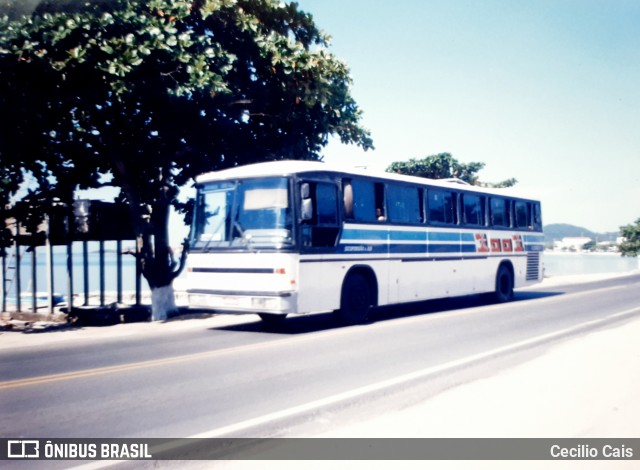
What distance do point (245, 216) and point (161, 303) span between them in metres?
6.91

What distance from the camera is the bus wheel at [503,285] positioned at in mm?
18469

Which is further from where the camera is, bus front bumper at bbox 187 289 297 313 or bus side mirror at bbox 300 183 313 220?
bus side mirror at bbox 300 183 313 220

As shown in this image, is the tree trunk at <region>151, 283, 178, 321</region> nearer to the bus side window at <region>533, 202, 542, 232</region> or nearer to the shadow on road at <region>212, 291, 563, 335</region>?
the shadow on road at <region>212, 291, 563, 335</region>

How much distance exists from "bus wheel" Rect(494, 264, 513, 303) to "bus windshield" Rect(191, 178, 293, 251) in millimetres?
10099

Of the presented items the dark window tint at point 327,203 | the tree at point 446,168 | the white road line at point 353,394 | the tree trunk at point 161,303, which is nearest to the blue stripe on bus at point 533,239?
the white road line at point 353,394

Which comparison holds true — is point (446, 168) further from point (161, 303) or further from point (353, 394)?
point (353, 394)

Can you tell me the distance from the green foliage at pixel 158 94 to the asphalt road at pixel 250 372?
559 centimetres

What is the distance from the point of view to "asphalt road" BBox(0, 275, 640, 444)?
5.61 meters

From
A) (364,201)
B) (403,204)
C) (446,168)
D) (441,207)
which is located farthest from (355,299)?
(446,168)

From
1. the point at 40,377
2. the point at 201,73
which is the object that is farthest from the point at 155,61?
the point at 40,377

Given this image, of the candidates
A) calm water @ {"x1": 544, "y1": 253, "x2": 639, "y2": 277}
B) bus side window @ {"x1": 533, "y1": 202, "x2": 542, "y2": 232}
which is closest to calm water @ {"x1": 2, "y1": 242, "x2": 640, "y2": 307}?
calm water @ {"x1": 544, "y1": 253, "x2": 639, "y2": 277}

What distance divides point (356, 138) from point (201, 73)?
218 inches

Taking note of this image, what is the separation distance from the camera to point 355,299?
12641 millimetres

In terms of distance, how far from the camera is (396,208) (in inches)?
551
